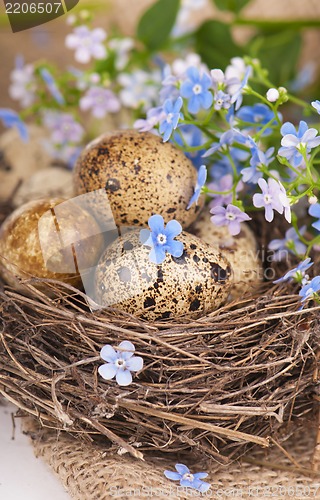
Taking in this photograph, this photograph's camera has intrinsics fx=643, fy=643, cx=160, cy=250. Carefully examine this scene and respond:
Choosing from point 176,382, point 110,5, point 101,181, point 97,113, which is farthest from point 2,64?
point 176,382

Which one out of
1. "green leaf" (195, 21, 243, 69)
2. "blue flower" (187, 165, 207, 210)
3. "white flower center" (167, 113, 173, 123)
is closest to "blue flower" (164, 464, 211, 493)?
"blue flower" (187, 165, 207, 210)

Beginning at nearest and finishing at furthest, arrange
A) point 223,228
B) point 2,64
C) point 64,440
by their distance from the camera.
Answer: point 64,440
point 223,228
point 2,64

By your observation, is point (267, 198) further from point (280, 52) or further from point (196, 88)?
point (280, 52)

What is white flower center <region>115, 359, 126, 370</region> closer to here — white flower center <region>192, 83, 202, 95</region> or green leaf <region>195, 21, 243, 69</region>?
white flower center <region>192, 83, 202, 95</region>

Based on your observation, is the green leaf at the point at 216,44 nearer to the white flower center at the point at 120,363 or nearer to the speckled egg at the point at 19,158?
the speckled egg at the point at 19,158

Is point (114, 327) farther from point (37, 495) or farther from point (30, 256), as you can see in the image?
point (37, 495)

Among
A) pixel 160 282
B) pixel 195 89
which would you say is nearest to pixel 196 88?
pixel 195 89
